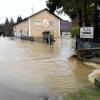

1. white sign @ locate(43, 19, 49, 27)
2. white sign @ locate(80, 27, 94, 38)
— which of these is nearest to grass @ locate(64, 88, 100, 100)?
white sign @ locate(80, 27, 94, 38)

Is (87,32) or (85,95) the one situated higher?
(87,32)

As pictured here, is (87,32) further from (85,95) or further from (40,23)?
(40,23)

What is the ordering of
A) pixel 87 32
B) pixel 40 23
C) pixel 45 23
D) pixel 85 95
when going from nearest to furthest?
pixel 85 95, pixel 87 32, pixel 40 23, pixel 45 23

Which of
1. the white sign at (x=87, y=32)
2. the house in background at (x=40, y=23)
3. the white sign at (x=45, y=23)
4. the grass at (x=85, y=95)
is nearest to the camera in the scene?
the grass at (x=85, y=95)

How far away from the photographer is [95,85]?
11484 mm

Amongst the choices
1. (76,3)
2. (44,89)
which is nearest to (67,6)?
(76,3)

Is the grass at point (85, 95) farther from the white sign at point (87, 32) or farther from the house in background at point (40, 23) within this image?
the house in background at point (40, 23)

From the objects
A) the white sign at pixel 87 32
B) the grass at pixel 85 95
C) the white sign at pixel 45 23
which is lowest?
the grass at pixel 85 95

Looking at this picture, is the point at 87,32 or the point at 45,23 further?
the point at 45,23

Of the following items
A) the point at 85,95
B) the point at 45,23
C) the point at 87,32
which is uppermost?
the point at 45,23

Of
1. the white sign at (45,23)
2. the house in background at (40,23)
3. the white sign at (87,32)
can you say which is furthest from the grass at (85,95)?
the white sign at (45,23)

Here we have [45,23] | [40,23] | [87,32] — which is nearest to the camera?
[87,32]

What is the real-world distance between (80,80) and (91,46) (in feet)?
35.5

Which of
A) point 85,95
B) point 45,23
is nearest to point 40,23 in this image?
point 45,23
